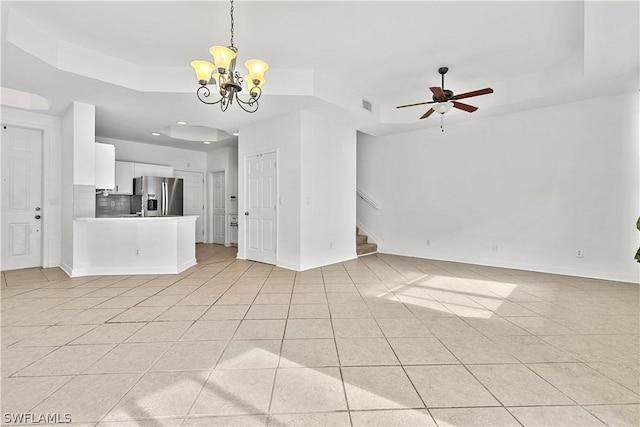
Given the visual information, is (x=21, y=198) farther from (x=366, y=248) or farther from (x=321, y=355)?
(x=366, y=248)

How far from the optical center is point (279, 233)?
5.12 meters

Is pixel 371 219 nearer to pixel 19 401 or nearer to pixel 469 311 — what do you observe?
pixel 469 311

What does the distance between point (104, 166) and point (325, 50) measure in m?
4.21

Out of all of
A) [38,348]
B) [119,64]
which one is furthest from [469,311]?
[119,64]

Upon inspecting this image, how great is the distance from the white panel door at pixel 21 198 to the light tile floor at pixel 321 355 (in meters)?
1.44

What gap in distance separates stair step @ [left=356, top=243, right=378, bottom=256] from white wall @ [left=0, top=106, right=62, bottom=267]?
5646 mm

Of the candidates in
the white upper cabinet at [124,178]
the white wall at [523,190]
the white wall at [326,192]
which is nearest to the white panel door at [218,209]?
the white upper cabinet at [124,178]

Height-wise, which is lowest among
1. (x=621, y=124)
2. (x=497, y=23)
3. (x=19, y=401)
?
(x=19, y=401)

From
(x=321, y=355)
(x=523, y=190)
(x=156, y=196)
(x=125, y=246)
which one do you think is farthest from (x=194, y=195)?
(x=523, y=190)

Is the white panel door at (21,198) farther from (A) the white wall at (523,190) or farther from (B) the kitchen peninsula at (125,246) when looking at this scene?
Answer: (A) the white wall at (523,190)

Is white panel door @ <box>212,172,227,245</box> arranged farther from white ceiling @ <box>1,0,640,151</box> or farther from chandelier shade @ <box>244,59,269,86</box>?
chandelier shade @ <box>244,59,269,86</box>

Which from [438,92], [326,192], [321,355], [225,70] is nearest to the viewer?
[321,355]

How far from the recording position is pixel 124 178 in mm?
6809

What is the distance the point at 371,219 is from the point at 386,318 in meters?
4.34
